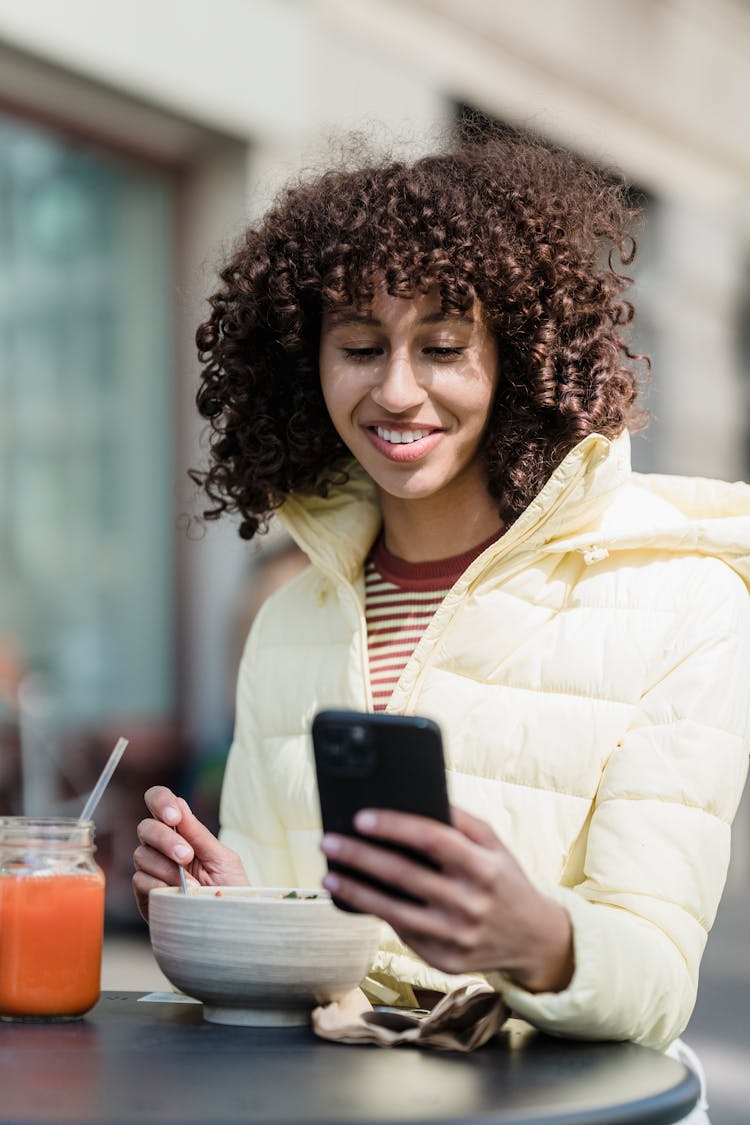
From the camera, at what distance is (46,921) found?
1715 millimetres

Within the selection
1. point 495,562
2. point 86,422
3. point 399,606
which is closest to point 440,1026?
point 495,562

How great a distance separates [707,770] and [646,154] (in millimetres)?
6750

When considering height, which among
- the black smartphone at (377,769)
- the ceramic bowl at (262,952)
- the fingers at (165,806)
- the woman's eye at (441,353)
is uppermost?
the woman's eye at (441,353)

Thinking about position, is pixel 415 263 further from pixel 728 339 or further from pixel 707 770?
pixel 728 339

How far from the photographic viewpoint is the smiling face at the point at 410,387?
212cm

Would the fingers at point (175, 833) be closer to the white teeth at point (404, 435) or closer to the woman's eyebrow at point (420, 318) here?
the white teeth at point (404, 435)

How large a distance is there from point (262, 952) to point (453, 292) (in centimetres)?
86

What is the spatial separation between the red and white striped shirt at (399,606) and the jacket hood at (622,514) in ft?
0.52

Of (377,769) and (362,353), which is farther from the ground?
(362,353)

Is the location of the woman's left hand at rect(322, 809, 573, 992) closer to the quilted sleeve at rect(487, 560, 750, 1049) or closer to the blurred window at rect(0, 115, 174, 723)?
the quilted sleeve at rect(487, 560, 750, 1049)

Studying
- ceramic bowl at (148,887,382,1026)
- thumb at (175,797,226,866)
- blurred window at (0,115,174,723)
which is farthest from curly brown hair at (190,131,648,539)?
blurred window at (0,115,174,723)

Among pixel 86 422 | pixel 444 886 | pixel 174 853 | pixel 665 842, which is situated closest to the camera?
pixel 444 886

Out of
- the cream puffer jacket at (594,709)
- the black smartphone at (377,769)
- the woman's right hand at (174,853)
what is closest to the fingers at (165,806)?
the woman's right hand at (174,853)

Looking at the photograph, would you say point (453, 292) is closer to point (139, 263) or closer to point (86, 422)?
point (86, 422)
